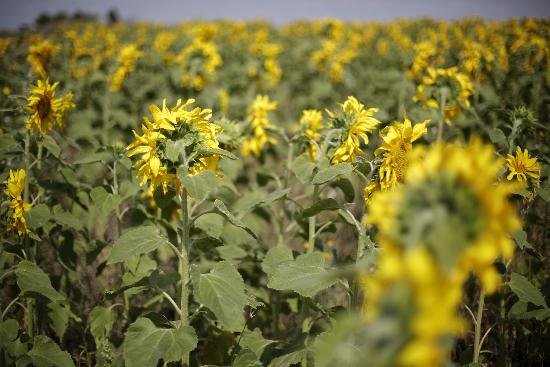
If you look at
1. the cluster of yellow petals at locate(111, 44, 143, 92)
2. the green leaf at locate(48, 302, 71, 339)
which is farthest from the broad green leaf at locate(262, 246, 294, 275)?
the cluster of yellow petals at locate(111, 44, 143, 92)

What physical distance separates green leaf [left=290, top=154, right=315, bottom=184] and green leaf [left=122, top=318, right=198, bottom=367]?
101cm

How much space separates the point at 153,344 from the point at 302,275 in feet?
2.33

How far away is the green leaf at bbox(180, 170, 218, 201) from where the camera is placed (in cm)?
165

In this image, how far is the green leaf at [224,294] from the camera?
1656 mm

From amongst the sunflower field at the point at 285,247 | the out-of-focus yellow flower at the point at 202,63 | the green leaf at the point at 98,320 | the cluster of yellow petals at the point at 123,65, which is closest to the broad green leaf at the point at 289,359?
the sunflower field at the point at 285,247

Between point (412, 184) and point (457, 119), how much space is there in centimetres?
429

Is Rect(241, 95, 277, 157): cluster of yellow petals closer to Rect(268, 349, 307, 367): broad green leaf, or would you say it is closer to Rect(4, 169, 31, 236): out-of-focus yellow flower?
Rect(4, 169, 31, 236): out-of-focus yellow flower

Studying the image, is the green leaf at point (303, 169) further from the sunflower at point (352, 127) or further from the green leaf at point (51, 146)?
the green leaf at point (51, 146)

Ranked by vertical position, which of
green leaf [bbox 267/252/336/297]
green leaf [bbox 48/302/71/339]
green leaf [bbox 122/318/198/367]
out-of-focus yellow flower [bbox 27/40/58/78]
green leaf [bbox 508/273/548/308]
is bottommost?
green leaf [bbox 48/302/71/339]

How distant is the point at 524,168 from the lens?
2.37 meters

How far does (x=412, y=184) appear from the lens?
0.90m

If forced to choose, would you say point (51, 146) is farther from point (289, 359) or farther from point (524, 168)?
point (524, 168)

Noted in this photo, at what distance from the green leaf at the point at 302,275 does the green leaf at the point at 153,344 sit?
0.43 m

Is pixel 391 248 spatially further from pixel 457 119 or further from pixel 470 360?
pixel 457 119
